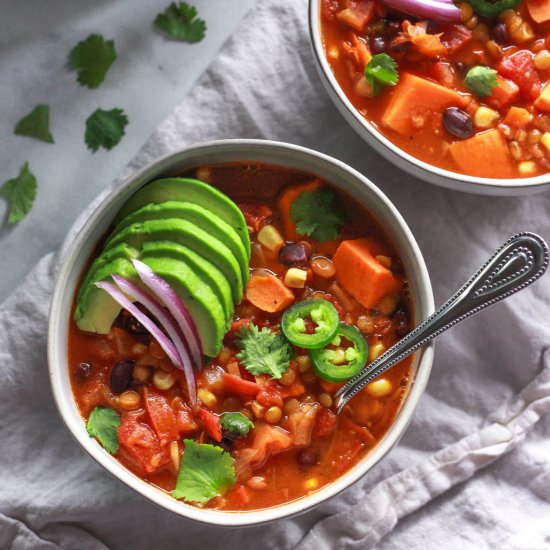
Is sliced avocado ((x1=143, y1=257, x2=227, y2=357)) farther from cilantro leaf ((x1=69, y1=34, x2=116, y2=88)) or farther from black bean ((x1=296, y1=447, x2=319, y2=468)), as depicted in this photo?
cilantro leaf ((x1=69, y1=34, x2=116, y2=88))

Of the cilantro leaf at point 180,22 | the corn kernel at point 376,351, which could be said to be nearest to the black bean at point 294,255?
the corn kernel at point 376,351

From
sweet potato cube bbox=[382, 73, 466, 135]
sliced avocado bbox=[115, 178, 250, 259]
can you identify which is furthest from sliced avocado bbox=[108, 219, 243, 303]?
sweet potato cube bbox=[382, 73, 466, 135]

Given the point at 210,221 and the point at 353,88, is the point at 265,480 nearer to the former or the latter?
the point at 210,221

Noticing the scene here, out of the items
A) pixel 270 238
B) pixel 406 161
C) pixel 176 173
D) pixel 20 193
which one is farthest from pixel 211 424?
pixel 20 193

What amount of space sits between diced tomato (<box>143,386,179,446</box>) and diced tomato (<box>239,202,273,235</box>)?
0.81 metres

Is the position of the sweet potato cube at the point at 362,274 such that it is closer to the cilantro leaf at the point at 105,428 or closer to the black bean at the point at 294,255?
the black bean at the point at 294,255

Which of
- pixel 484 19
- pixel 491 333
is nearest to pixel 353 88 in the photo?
pixel 484 19

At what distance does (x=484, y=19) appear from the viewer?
4000 mm

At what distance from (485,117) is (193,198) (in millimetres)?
1329

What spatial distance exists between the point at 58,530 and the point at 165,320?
4.10 feet

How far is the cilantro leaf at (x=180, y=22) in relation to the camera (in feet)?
14.3

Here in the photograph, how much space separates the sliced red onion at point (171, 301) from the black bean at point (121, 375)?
0.95ft

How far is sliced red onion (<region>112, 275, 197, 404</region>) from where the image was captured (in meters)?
3.46

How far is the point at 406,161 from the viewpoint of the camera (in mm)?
3754
